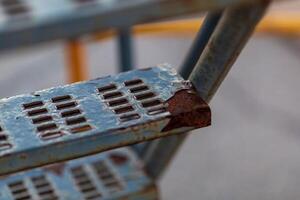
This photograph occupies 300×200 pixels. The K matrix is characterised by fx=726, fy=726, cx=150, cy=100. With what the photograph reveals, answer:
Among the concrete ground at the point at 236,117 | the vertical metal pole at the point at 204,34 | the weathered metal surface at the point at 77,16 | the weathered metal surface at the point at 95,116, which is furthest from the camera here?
the concrete ground at the point at 236,117

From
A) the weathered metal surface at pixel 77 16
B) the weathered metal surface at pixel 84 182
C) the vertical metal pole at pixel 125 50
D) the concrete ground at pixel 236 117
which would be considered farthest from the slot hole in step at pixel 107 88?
the concrete ground at pixel 236 117

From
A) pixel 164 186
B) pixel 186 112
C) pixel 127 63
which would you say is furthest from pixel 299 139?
pixel 186 112

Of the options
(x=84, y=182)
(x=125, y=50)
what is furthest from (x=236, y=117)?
(x=84, y=182)

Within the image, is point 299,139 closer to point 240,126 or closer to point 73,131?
point 240,126

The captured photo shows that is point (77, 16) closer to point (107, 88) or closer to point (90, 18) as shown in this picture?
point (90, 18)

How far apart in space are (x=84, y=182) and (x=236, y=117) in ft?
4.33

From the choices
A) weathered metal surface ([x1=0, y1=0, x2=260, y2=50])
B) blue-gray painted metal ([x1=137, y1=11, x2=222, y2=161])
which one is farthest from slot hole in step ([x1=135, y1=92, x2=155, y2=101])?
weathered metal surface ([x1=0, y1=0, x2=260, y2=50])

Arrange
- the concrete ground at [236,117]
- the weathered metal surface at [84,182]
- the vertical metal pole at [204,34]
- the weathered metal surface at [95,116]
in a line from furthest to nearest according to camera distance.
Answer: the concrete ground at [236,117], the weathered metal surface at [84,182], the vertical metal pole at [204,34], the weathered metal surface at [95,116]

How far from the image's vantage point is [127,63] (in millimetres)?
1811

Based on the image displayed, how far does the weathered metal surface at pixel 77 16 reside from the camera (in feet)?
4.02

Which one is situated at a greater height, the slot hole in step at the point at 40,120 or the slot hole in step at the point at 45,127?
the slot hole in step at the point at 40,120

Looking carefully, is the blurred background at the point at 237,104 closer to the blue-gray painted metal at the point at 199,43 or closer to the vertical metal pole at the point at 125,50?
the vertical metal pole at the point at 125,50

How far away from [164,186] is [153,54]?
0.73 meters

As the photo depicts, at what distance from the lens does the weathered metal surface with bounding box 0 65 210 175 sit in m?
0.66
